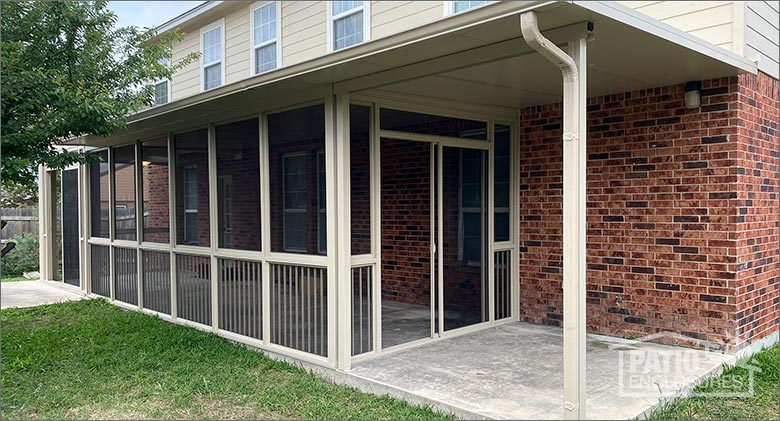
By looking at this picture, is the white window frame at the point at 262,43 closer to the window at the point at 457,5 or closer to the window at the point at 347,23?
the window at the point at 347,23

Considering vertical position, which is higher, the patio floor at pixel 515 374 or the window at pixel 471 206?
the window at pixel 471 206

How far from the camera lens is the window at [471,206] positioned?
5.76 m

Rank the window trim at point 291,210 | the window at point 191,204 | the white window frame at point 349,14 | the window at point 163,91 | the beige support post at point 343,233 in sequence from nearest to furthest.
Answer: the beige support post at point 343,233 < the window trim at point 291,210 < the window at point 191,204 < the white window frame at point 349,14 < the window at point 163,91

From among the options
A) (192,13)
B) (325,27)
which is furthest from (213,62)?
(325,27)

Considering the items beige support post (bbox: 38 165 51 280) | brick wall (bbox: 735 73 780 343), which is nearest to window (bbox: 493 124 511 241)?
brick wall (bbox: 735 73 780 343)

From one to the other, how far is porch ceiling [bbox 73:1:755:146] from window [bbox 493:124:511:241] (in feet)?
1.26

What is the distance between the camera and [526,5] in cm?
310

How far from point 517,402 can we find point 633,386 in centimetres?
87

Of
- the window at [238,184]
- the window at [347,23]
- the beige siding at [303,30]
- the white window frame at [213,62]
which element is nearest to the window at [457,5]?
the window at [347,23]

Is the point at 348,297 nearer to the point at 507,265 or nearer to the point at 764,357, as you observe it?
the point at 507,265

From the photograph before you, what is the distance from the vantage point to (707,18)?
5.25m

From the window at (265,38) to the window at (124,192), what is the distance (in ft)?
13.2

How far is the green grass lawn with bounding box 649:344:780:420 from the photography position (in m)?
3.75

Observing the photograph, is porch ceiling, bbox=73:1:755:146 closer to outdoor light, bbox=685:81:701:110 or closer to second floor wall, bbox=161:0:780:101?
outdoor light, bbox=685:81:701:110
